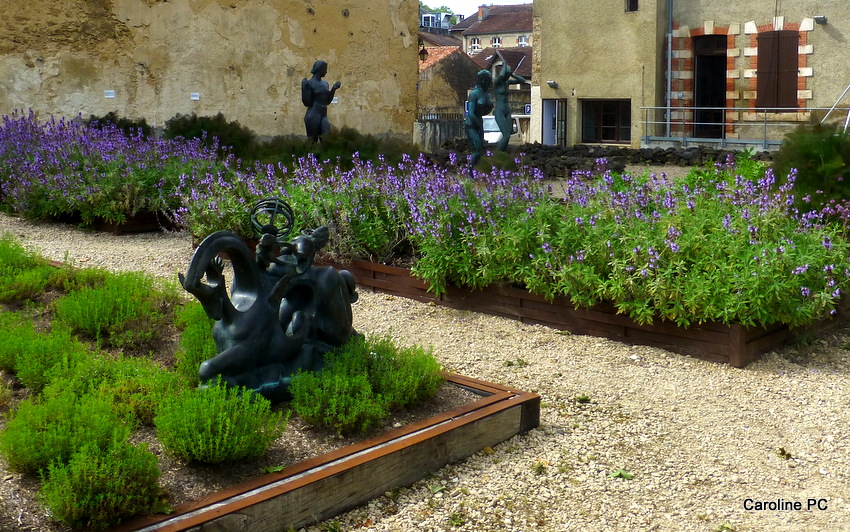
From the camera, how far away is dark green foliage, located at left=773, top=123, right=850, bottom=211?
6.99m

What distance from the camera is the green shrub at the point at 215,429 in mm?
3324

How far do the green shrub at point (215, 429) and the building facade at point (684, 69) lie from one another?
61.6 feet

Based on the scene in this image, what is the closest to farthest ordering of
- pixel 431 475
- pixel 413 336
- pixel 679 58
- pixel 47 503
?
1. pixel 47 503
2. pixel 431 475
3. pixel 413 336
4. pixel 679 58

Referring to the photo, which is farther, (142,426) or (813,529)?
(142,426)

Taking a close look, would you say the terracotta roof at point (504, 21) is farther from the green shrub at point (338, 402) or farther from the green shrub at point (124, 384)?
the green shrub at point (338, 402)

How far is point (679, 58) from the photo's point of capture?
22859mm

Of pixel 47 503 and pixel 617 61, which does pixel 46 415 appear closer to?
pixel 47 503

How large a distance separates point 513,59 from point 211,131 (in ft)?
114

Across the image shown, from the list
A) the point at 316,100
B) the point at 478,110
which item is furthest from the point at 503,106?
the point at 316,100

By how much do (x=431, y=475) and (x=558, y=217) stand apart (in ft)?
10.3

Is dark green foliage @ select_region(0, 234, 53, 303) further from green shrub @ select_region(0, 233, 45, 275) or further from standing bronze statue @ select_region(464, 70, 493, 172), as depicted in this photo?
standing bronze statue @ select_region(464, 70, 493, 172)

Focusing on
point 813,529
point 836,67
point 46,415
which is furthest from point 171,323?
point 836,67

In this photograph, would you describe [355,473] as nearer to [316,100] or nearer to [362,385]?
[362,385]

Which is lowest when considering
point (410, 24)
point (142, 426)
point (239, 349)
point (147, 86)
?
point (142, 426)
